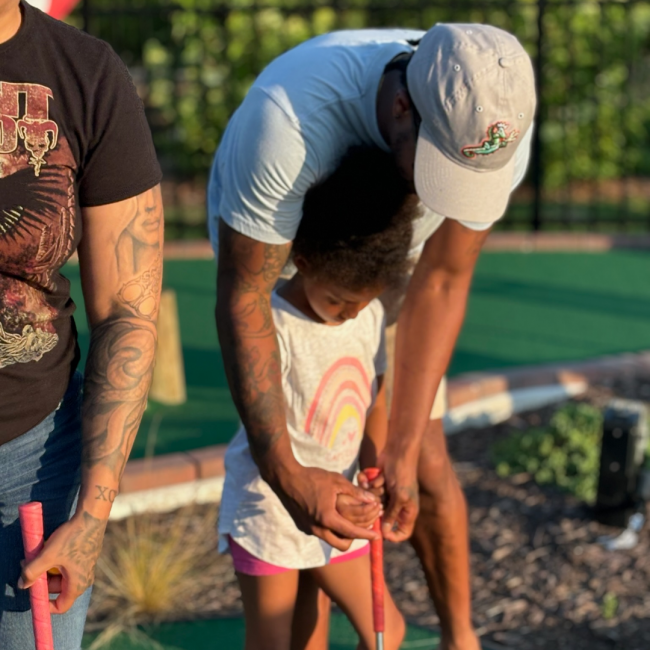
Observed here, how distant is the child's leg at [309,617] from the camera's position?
9.93 feet

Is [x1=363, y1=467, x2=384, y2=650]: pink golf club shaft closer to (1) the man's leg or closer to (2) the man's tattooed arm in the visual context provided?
(1) the man's leg

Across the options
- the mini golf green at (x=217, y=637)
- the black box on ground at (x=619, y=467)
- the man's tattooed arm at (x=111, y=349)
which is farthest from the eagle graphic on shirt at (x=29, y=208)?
the black box on ground at (x=619, y=467)

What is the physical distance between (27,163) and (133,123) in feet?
0.71

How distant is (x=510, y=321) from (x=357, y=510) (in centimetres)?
495

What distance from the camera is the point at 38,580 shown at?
1976mm

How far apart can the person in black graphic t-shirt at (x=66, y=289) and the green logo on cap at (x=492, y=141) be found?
2.72 feet

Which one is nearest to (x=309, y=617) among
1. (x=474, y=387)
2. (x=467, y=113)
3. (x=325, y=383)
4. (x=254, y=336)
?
(x=325, y=383)

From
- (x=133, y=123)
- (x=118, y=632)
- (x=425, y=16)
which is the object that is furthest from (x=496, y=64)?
(x=425, y=16)

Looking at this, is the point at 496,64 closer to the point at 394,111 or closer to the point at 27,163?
the point at 394,111

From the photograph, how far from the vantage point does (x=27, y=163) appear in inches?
75.5

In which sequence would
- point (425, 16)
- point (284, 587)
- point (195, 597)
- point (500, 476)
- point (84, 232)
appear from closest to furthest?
1. point (84, 232)
2. point (284, 587)
3. point (195, 597)
4. point (500, 476)
5. point (425, 16)

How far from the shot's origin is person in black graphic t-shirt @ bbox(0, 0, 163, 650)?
1.93 metres

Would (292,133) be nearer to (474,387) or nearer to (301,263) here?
(301,263)

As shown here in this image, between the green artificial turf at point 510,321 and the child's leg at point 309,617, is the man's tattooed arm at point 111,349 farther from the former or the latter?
the green artificial turf at point 510,321
